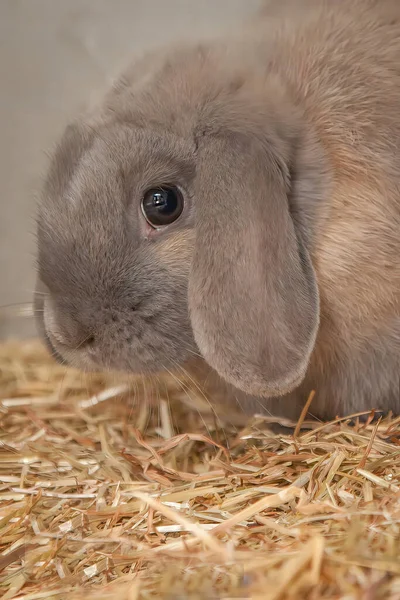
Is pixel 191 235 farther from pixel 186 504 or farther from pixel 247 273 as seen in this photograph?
pixel 186 504

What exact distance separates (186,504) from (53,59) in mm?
1609

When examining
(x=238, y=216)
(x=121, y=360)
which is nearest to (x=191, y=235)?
(x=238, y=216)

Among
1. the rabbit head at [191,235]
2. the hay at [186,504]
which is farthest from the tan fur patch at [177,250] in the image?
the hay at [186,504]

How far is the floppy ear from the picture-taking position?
5.72ft

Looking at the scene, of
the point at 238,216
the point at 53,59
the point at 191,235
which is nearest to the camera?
the point at 238,216

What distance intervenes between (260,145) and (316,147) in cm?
19

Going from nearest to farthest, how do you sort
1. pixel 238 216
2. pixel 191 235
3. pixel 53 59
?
pixel 238 216 < pixel 191 235 < pixel 53 59

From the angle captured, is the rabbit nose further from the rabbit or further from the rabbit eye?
the rabbit eye

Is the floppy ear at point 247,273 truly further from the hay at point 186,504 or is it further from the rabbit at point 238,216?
the hay at point 186,504

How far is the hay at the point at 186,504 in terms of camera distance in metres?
1.38

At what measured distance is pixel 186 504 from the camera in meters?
1.79

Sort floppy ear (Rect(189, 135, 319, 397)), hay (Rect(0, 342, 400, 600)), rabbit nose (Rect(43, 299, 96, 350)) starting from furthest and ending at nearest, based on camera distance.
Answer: rabbit nose (Rect(43, 299, 96, 350)), floppy ear (Rect(189, 135, 319, 397)), hay (Rect(0, 342, 400, 600))

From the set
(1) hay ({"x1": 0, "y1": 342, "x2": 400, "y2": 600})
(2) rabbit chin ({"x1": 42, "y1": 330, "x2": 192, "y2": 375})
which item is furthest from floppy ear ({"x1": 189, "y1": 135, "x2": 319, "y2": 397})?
(1) hay ({"x1": 0, "y1": 342, "x2": 400, "y2": 600})

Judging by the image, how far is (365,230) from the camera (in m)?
1.90
